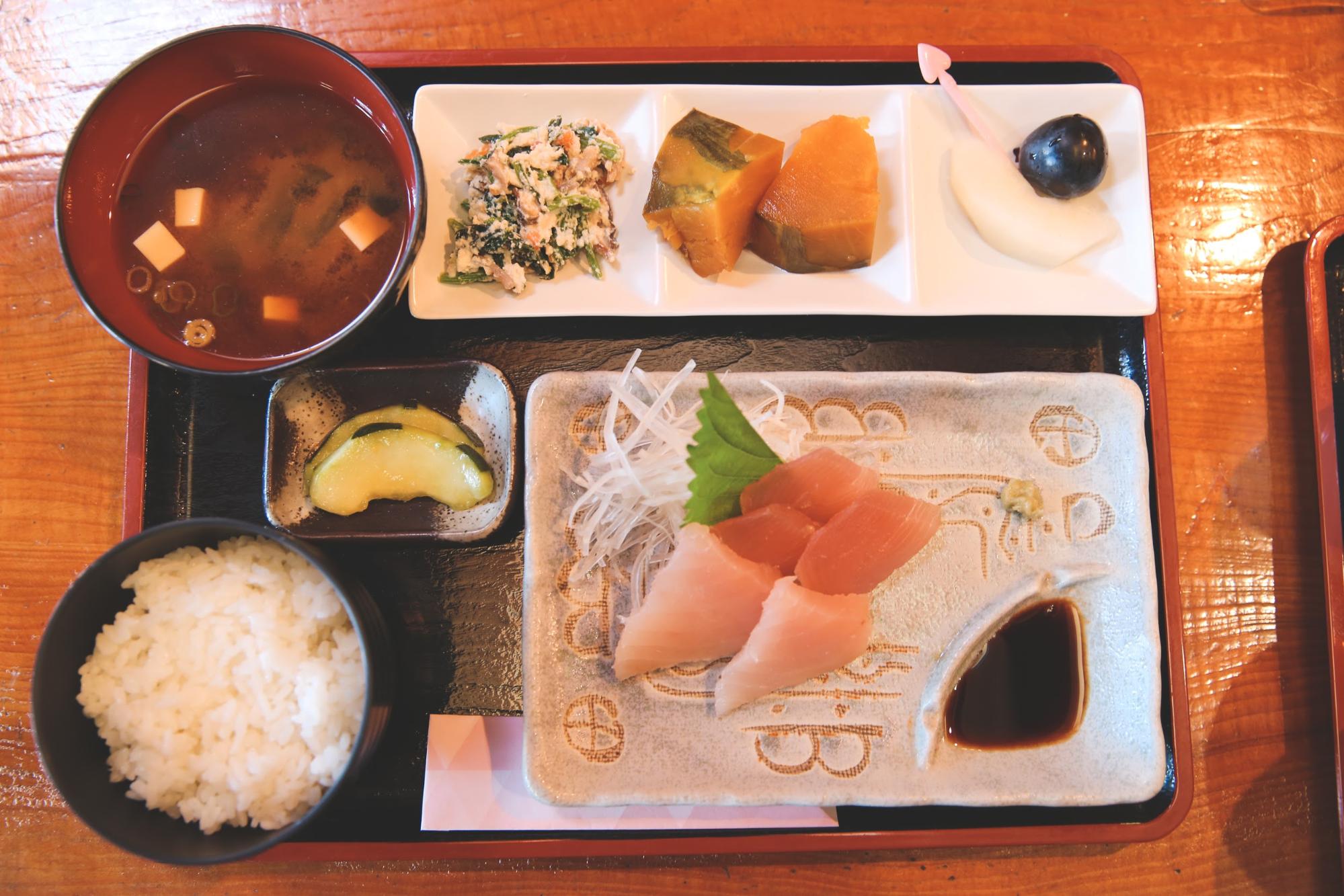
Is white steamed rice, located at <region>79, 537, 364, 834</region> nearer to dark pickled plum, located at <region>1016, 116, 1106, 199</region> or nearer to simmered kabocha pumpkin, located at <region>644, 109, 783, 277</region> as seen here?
simmered kabocha pumpkin, located at <region>644, 109, 783, 277</region>

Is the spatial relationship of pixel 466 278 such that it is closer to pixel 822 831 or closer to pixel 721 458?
pixel 721 458

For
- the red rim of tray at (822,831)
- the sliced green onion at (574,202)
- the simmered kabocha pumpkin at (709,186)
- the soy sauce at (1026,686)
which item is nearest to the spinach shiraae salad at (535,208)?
the sliced green onion at (574,202)

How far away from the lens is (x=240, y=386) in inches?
80.2

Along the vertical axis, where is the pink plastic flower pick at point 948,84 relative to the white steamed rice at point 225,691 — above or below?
above

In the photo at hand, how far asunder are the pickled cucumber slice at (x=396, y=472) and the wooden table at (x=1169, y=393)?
0.67 meters

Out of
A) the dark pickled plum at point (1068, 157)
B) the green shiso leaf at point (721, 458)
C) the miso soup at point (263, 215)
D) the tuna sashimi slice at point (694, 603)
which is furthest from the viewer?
the dark pickled plum at point (1068, 157)

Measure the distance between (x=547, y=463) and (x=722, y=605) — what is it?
526mm

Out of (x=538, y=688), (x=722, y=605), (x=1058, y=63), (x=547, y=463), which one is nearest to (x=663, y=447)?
(x=547, y=463)

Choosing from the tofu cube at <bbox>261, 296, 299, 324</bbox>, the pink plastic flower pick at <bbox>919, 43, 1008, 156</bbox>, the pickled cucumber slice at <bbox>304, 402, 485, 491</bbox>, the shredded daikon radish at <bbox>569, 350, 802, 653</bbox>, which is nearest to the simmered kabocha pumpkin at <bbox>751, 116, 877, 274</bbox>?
the pink plastic flower pick at <bbox>919, 43, 1008, 156</bbox>

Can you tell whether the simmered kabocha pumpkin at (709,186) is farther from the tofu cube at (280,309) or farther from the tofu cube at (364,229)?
the tofu cube at (280,309)

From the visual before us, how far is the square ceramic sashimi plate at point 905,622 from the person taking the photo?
1815mm

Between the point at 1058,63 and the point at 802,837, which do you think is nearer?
the point at 802,837

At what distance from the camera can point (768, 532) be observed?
5.91ft

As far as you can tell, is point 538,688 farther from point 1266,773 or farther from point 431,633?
point 1266,773
